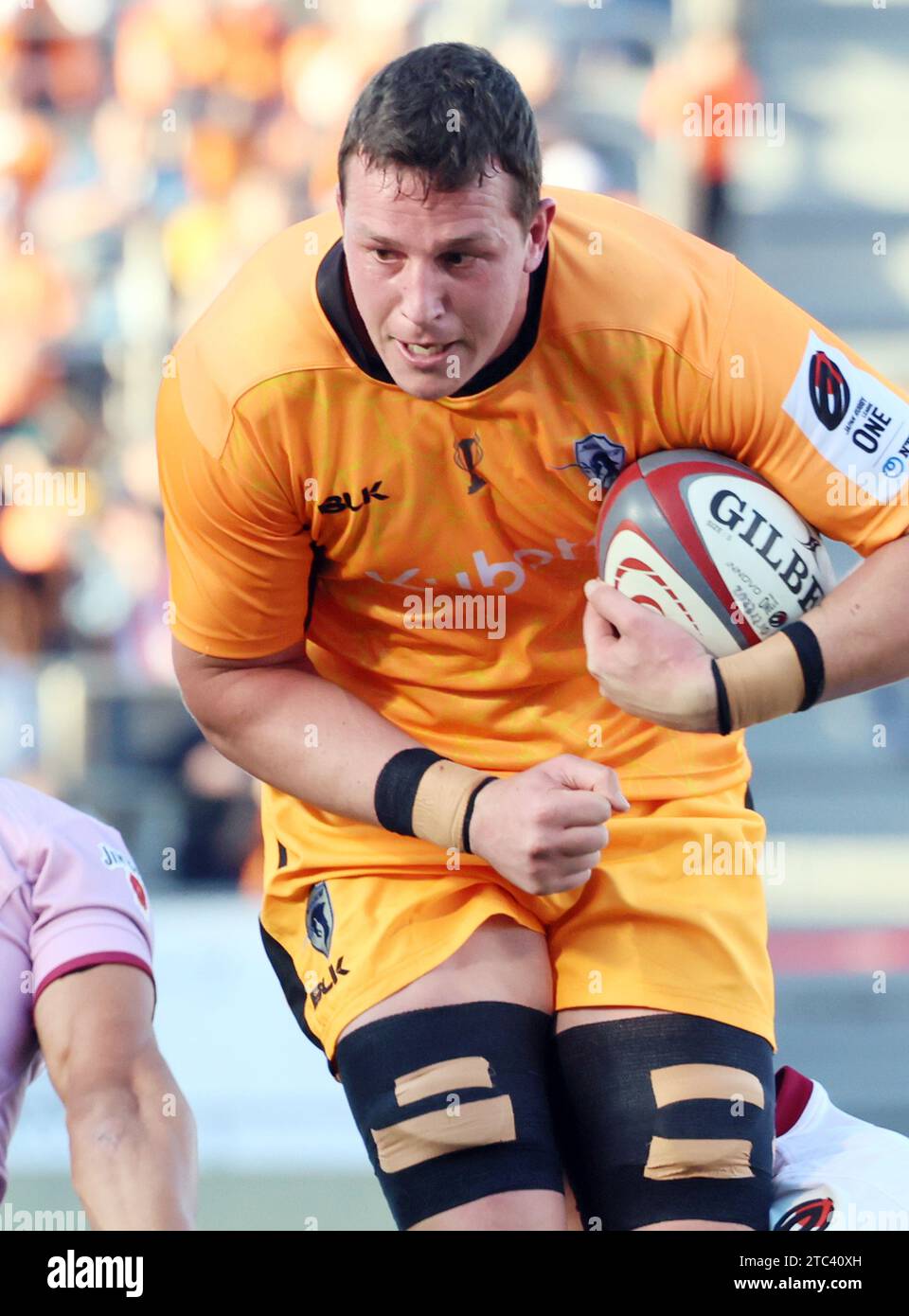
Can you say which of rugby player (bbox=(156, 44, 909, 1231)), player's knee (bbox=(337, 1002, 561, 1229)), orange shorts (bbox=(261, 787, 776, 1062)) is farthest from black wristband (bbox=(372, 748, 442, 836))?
player's knee (bbox=(337, 1002, 561, 1229))

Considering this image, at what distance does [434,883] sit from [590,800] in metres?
0.35

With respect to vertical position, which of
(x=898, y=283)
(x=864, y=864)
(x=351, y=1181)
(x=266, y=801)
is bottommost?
(x=351, y=1181)

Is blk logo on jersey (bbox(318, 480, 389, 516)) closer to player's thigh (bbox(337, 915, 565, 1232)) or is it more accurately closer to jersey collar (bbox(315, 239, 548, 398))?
jersey collar (bbox(315, 239, 548, 398))

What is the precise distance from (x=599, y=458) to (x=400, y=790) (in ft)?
1.60

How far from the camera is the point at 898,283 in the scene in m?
5.16

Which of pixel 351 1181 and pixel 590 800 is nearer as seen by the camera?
pixel 590 800

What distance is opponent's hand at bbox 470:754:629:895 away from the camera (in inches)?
77.6

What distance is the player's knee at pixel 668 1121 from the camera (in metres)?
2.10

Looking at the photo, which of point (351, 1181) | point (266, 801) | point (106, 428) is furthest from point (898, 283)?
point (266, 801)

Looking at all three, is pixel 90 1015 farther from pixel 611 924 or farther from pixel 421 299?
pixel 421 299

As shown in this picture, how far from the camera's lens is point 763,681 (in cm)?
205

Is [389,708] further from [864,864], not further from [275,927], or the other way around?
[864,864]

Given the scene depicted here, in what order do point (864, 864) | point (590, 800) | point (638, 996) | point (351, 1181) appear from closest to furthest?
point (590, 800) → point (638, 996) → point (351, 1181) → point (864, 864)

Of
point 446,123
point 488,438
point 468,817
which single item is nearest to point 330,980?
point 468,817
